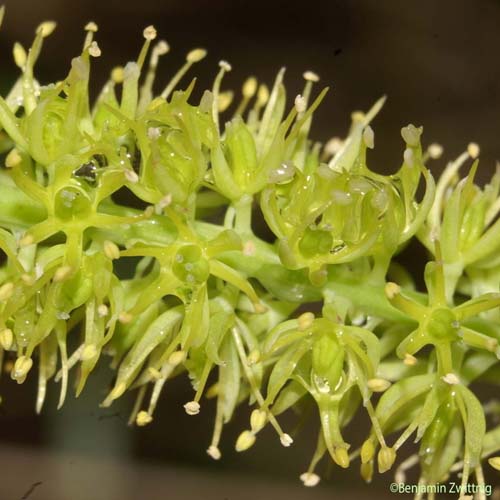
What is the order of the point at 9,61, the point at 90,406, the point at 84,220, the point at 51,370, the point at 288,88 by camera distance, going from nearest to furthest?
the point at 84,220
the point at 51,370
the point at 90,406
the point at 9,61
the point at 288,88

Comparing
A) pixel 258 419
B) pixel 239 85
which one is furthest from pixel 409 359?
pixel 239 85

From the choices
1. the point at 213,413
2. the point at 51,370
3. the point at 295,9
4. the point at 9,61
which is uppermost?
the point at 295,9

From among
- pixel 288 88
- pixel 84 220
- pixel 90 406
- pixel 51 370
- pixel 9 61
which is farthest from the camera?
pixel 288 88

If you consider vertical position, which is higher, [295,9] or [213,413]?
[295,9]

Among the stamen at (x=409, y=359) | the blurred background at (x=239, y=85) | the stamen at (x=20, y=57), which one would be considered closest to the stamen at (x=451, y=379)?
the stamen at (x=409, y=359)

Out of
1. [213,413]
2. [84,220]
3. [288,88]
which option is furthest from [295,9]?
[84,220]

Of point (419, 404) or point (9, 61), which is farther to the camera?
point (9, 61)

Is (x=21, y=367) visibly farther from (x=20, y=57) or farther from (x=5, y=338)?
(x=20, y=57)

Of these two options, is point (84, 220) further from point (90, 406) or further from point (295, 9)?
point (295, 9)

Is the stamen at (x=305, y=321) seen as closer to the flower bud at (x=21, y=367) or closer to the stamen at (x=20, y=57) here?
the flower bud at (x=21, y=367)
